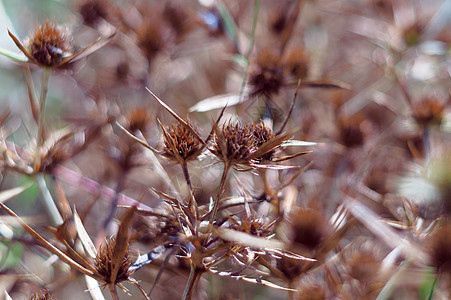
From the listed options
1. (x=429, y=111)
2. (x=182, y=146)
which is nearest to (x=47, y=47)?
(x=182, y=146)

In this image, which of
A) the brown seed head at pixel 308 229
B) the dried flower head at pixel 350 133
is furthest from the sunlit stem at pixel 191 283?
the dried flower head at pixel 350 133

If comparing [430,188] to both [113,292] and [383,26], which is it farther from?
[383,26]

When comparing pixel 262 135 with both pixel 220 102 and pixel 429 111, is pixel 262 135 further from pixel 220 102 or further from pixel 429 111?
pixel 429 111

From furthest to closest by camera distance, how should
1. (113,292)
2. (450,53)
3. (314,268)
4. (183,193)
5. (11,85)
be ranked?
(11,85) → (450,53) → (183,193) → (314,268) → (113,292)

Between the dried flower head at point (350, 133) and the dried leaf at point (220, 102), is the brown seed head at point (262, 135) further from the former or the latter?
the dried flower head at point (350, 133)

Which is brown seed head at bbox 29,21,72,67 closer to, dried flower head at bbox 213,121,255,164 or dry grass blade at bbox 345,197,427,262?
dried flower head at bbox 213,121,255,164

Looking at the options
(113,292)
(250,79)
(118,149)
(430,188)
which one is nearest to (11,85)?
(118,149)

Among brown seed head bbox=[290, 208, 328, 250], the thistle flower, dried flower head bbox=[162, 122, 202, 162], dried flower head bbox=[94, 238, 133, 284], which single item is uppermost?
the thistle flower

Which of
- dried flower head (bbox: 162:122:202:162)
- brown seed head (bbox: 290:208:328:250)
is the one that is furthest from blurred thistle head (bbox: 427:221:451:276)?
dried flower head (bbox: 162:122:202:162)
